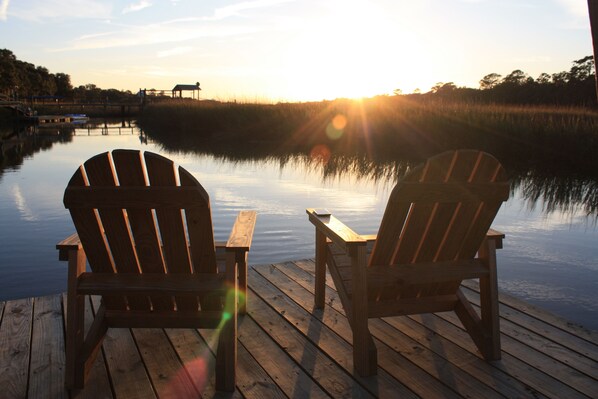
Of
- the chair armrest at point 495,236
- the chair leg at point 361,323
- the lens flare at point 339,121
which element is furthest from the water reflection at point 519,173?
the chair leg at point 361,323

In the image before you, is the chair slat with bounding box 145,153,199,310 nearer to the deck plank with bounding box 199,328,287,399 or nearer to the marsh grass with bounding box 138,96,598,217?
the deck plank with bounding box 199,328,287,399

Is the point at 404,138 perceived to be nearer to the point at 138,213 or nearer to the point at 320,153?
the point at 320,153

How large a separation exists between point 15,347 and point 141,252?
38.3 inches

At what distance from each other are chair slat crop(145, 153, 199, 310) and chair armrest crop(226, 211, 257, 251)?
195 millimetres

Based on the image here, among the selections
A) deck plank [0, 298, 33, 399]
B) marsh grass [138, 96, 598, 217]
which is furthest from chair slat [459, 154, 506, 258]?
marsh grass [138, 96, 598, 217]

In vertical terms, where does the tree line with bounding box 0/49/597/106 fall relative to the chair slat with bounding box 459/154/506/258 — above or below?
above

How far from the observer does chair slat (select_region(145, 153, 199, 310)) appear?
1.90 m

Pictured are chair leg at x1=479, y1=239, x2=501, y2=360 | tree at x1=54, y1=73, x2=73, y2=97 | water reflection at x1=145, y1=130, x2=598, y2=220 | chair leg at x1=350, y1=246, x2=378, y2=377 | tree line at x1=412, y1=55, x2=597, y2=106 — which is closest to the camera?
chair leg at x1=350, y1=246, x2=378, y2=377

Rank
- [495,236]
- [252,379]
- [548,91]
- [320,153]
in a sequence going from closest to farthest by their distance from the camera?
[252,379], [495,236], [320,153], [548,91]

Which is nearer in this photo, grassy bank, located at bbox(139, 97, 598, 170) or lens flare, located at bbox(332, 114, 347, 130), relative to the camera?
grassy bank, located at bbox(139, 97, 598, 170)

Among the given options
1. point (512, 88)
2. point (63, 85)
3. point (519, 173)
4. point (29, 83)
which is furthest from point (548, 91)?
point (63, 85)

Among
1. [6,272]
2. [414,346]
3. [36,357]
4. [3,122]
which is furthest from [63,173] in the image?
[3,122]

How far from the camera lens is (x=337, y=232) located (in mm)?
2291

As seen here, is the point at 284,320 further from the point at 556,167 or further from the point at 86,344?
the point at 556,167
